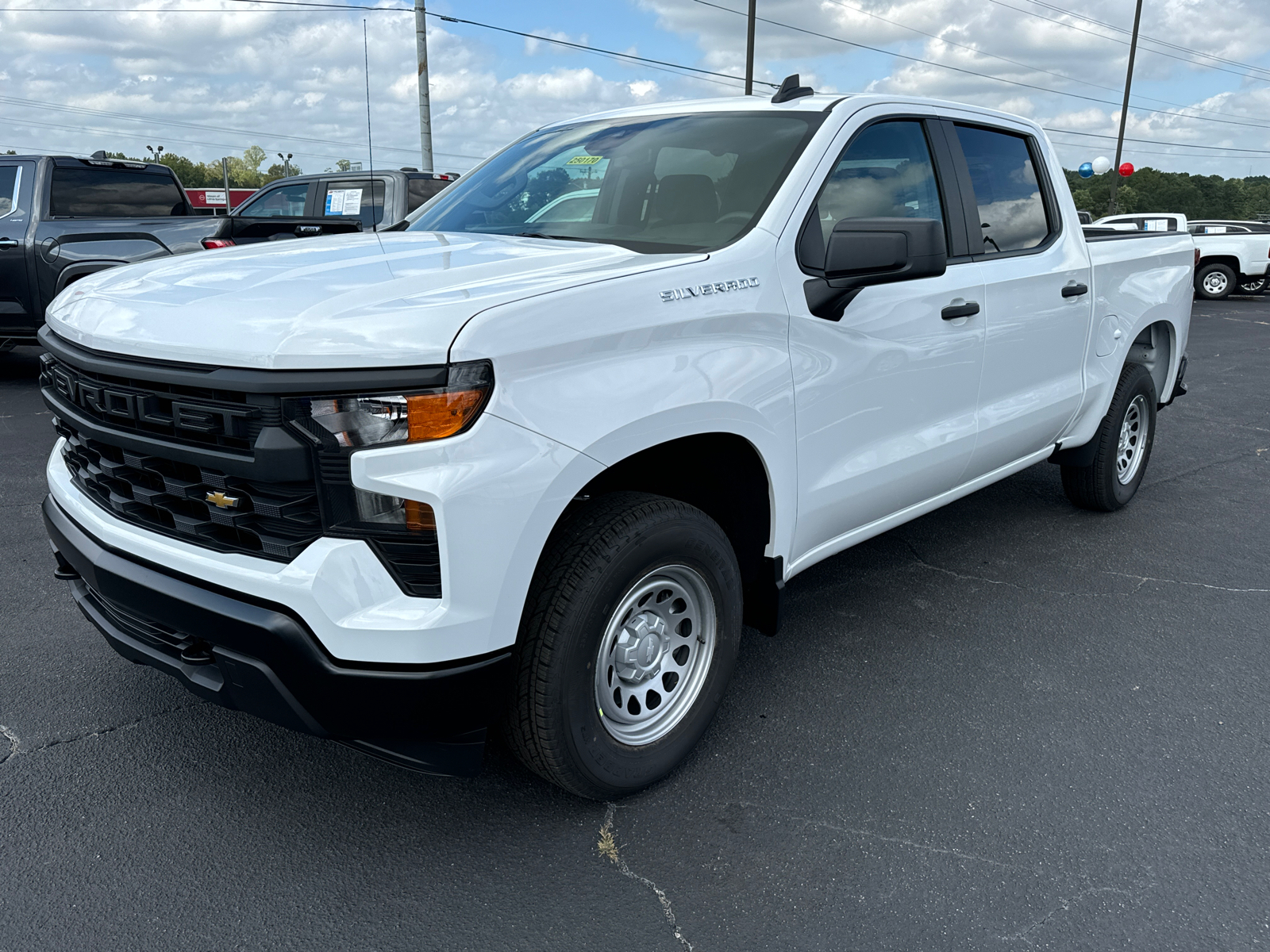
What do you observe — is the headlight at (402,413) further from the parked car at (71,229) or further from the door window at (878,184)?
the parked car at (71,229)

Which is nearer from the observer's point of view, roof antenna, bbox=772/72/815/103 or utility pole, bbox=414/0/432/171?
roof antenna, bbox=772/72/815/103

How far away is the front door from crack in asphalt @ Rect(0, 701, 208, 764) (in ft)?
6.55

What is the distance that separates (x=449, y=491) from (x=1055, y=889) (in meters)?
1.72

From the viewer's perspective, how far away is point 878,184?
3.42 metres

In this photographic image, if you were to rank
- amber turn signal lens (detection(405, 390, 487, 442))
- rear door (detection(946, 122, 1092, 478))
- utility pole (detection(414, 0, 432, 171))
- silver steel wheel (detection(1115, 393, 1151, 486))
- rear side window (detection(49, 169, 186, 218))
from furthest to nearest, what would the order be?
utility pole (detection(414, 0, 432, 171)), rear side window (detection(49, 169, 186, 218)), silver steel wheel (detection(1115, 393, 1151, 486)), rear door (detection(946, 122, 1092, 478)), amber turn signal lens (detection(405, 390, 487, 442))

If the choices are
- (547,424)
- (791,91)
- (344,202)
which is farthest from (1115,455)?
(344,202)

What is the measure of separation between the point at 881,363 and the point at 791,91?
3.47ft

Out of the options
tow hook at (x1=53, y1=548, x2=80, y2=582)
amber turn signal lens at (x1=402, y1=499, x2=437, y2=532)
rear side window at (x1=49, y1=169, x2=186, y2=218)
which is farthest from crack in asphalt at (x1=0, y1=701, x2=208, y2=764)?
rear side window at (x1=49, y1=169, x2=186, y2=218)

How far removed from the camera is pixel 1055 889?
2.40 m

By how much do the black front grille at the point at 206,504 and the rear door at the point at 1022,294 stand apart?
8.72 feet

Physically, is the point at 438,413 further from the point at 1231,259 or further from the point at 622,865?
the point at 1231,259

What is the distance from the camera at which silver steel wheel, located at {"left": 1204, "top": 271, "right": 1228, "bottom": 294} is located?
20.0 meters

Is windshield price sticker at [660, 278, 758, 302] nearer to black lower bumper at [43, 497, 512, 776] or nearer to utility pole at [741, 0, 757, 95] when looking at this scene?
black lower bumper at [43, 497, 512, 776]

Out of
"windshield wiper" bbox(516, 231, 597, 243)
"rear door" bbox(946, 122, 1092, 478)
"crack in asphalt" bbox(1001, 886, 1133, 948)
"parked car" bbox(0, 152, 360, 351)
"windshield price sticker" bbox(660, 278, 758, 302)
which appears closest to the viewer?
"crack in asphalt" bbox(1001, 886, 1133, 948)
